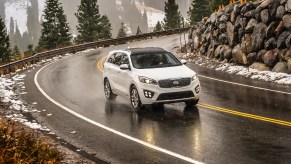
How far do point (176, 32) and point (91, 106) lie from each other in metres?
46.5

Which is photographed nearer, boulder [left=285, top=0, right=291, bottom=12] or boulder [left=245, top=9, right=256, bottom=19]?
boulder [left=285, top=0, right=291, bottom=12]

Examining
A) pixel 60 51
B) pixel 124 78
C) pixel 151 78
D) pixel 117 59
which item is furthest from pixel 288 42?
pixel 60 51

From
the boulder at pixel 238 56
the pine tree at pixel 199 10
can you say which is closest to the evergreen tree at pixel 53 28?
the pine tree at pixel 199 10

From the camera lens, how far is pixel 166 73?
1308 centimetres

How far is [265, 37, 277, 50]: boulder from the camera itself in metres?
20.5

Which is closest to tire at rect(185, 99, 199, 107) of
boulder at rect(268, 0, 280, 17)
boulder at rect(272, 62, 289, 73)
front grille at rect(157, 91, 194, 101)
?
front grille at rect(157, 91, 194, 101)

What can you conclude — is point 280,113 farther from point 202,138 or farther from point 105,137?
point 105,137

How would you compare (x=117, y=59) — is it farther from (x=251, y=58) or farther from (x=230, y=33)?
(x=230, y=33)

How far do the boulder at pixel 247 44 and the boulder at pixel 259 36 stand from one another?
50 cm

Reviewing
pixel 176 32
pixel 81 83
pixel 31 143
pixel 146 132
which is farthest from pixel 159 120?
pixel 176 32

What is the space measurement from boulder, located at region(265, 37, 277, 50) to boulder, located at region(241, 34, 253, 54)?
5.19 ft

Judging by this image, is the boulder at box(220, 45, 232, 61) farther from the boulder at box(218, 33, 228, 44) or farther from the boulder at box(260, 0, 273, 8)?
the boulder at box(260, 0, 273, 8)

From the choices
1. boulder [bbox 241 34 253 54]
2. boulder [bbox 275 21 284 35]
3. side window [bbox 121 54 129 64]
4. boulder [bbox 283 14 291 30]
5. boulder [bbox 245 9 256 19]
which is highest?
boulder [bbox 245 9 256 19]

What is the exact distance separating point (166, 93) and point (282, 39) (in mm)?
9299
